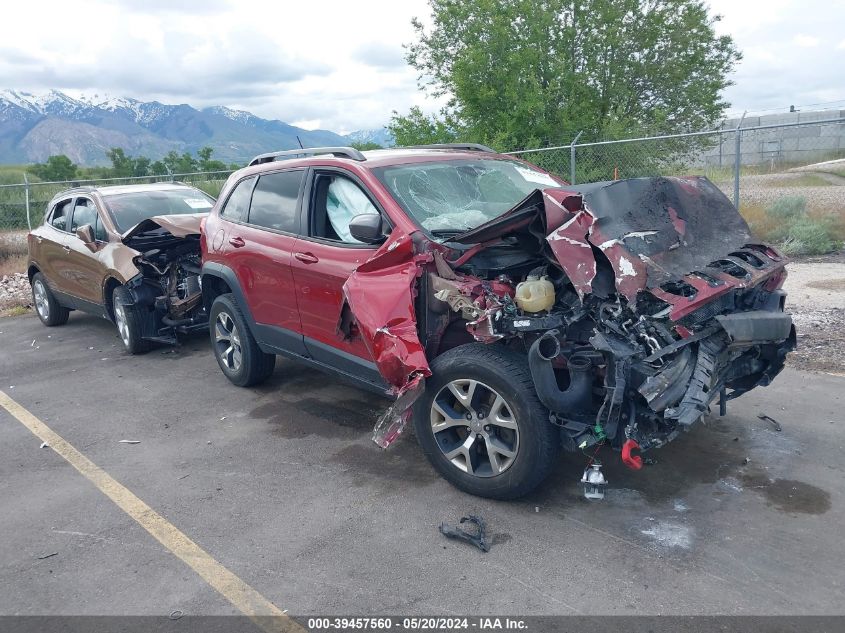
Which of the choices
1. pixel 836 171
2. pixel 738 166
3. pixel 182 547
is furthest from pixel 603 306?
pixel 836 171

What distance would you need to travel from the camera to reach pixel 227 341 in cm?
632

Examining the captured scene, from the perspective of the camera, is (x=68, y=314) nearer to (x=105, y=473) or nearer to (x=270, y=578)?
(x=105, y=473)

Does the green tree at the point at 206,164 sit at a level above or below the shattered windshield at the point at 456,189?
above

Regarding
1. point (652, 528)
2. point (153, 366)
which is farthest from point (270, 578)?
point (153, 366)

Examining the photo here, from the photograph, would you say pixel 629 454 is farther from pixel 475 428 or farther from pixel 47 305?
pixel 47 305

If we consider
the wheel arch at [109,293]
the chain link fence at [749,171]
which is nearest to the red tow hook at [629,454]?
the chain link fence at [749,171]

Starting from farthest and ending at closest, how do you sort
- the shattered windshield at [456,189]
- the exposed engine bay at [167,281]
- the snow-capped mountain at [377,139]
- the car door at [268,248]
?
the snow-capped mountain at [377,139] → the exposed engine bay at [167,281] → the car door at [268,248] → the shattered windshield at [456,189]

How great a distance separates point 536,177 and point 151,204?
17.1ft

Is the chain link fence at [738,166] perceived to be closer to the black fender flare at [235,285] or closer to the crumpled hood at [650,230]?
the crumpled hood at [650,230]

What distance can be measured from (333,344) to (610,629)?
269cm

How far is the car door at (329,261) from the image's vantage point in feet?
15.0

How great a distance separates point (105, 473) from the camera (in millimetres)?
4637

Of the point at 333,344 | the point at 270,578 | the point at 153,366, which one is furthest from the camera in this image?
the point at 153,366

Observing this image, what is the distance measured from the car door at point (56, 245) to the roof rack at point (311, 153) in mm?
3811
